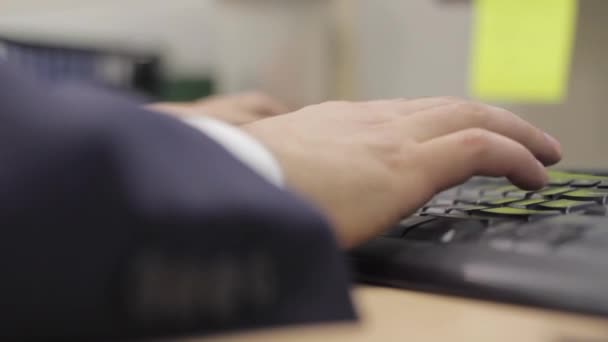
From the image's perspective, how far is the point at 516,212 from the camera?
1.07ft

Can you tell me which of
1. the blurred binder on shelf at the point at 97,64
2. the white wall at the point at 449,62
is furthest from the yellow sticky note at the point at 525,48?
the blurred binder on shelf at the point at 97,64

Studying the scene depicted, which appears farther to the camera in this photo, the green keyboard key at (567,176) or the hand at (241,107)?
the hand at (241,107)

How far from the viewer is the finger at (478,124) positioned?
1.19ft

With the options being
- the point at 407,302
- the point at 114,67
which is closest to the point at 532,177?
the point at 407,302

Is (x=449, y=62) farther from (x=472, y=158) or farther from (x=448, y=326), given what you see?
(x=448, y=326)

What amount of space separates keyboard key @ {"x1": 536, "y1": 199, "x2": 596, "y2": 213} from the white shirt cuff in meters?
0.15

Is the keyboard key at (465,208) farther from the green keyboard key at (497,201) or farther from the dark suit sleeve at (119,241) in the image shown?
the dark suit sleeve at (119,241)

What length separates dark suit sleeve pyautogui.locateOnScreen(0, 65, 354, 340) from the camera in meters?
0.17

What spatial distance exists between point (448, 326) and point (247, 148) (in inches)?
3.8

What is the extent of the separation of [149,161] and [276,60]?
707 millimetres

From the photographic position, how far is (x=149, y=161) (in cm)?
18

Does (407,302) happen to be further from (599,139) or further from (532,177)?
(599,139)

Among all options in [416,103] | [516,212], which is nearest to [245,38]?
[416,103]

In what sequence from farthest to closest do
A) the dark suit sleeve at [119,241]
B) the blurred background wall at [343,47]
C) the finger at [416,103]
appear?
1. the blurred background wall at [343,47]
2. the finger at [416,103]
3. the dark suit sleeve at [119,241]
